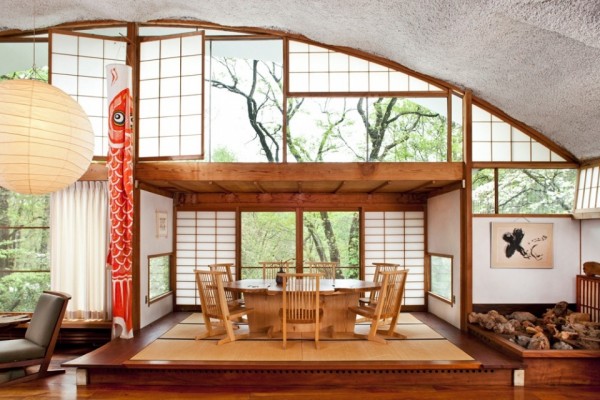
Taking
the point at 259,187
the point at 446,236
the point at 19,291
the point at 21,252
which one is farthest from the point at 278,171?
the point at 19,291

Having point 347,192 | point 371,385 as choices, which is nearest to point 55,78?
point 347,192

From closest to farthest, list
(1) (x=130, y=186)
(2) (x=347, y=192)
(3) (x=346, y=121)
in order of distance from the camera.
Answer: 1. (1) (x=130, y=186)
2. (2) (x=347, y=192)
3. (3) (x=346, y=121)

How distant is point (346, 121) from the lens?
34.0 ft

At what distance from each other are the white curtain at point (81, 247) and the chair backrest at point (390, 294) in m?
3.49

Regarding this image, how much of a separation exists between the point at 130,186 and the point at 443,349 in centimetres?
400

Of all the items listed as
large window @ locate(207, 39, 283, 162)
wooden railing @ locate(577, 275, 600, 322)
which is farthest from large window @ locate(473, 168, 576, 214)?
large window @ locate(207, 39, 283, 162)

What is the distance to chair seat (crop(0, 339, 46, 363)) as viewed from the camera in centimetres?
443

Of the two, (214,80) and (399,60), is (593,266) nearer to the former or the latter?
(399,60)

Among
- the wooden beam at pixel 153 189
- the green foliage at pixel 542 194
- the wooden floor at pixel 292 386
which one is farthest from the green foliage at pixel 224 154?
the wooden floor at pixel 292 386

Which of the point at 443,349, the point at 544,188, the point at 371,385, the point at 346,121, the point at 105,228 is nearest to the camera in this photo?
the point at 371,385

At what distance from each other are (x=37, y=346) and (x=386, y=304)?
3.69m

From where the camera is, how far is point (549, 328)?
5219 millimetres

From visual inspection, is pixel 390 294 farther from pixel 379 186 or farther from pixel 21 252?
pixel 21 252


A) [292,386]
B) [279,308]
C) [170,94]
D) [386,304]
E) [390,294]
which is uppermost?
[170,94]
